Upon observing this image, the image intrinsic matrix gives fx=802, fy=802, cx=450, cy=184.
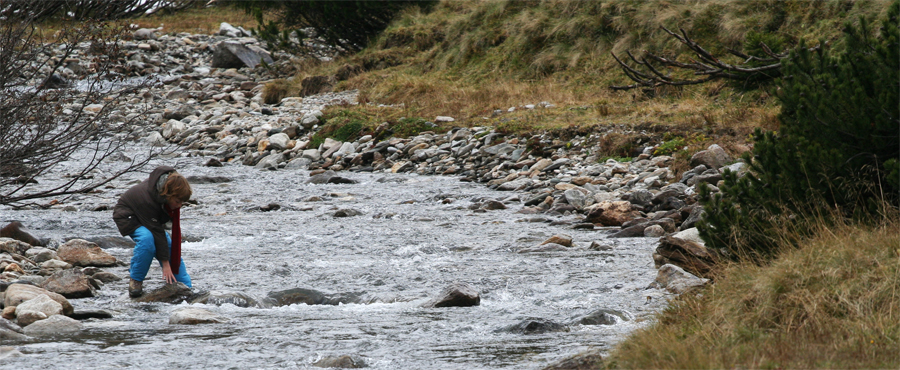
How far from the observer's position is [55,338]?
509 cm

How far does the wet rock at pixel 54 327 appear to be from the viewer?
204 inches

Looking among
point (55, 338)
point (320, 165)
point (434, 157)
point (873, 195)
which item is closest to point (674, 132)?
point (434, 157)

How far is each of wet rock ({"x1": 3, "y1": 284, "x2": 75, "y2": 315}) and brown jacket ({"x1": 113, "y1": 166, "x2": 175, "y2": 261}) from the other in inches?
32.6

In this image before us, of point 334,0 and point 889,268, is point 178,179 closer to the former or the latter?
point 889,268

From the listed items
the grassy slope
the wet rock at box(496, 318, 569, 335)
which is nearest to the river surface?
the wet rock at box(496, 318, 569, 335)

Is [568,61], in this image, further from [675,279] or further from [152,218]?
[152,218]

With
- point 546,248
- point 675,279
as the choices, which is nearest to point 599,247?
point 546,248

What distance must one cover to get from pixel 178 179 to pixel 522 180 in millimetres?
7068

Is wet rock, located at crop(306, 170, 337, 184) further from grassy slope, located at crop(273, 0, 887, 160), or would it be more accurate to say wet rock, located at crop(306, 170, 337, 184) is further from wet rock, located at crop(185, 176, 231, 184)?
grassy slope, located at crop(273, 0, 887, 160)

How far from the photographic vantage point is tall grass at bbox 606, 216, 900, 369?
3.48 m

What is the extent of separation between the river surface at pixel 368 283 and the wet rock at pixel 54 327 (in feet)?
0.41

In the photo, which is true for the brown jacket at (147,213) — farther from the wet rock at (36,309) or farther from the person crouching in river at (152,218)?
the wet rock at (36,309)

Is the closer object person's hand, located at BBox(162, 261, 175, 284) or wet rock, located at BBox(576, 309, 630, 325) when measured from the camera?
wet rock, located at BBox(576, 309, 630, 325)

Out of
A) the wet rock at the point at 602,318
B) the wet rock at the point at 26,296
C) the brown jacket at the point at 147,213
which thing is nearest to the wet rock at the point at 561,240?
the wet rock at the point at 602,318
